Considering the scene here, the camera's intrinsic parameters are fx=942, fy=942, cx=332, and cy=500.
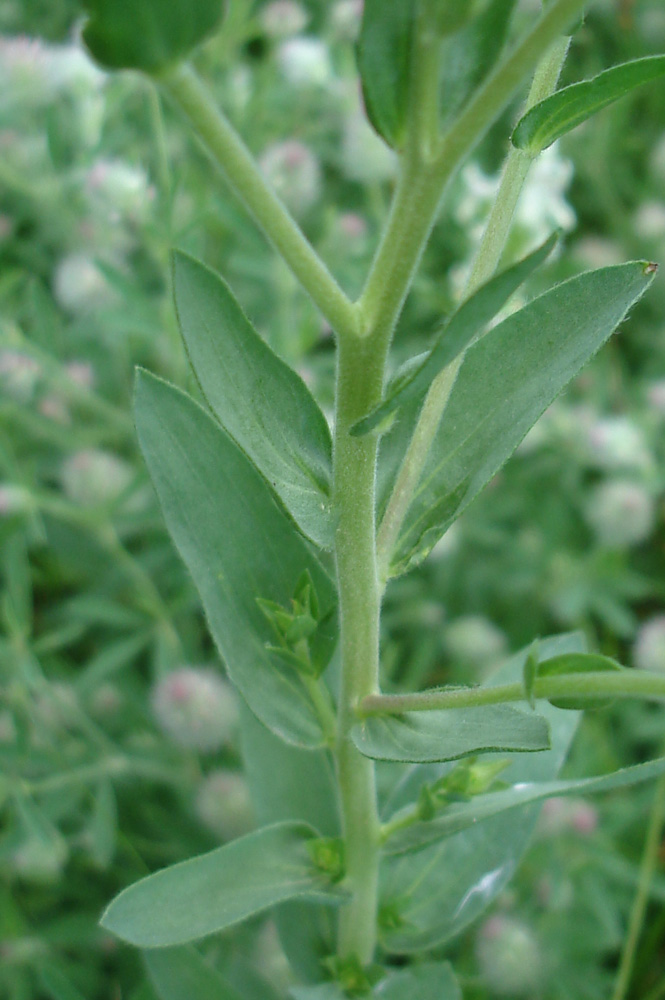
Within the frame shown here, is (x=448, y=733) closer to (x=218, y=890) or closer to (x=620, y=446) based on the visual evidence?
(x=218, y=890)

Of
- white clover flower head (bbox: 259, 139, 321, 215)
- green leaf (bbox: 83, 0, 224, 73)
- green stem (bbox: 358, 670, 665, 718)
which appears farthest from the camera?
white clover flower head (bbox: 259, 139, 321, 215)

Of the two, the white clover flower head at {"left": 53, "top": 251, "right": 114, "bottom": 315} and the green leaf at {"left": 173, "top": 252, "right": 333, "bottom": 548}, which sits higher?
the green leaf at {"left": 173, "top": 252, "right": 333, "bottom": 548}

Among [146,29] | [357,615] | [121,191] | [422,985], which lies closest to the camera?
[146,29]

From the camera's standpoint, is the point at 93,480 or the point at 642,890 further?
the point at 93,480

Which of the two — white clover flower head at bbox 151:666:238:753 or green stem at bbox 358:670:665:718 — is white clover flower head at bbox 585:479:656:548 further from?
green stem at bbox 358:670:665:718

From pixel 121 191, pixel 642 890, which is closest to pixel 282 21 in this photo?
pixel 121 191

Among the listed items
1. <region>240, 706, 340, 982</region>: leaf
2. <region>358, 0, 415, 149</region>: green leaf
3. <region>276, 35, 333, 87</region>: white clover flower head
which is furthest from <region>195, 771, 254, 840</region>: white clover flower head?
<region>276, 35, 333, 87</region>: white clover flower head

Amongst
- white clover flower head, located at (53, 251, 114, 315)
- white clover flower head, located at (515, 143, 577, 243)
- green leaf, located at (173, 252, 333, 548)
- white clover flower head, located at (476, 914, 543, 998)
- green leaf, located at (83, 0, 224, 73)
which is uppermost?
green leaf, located at (83, 0, 224, 73)
